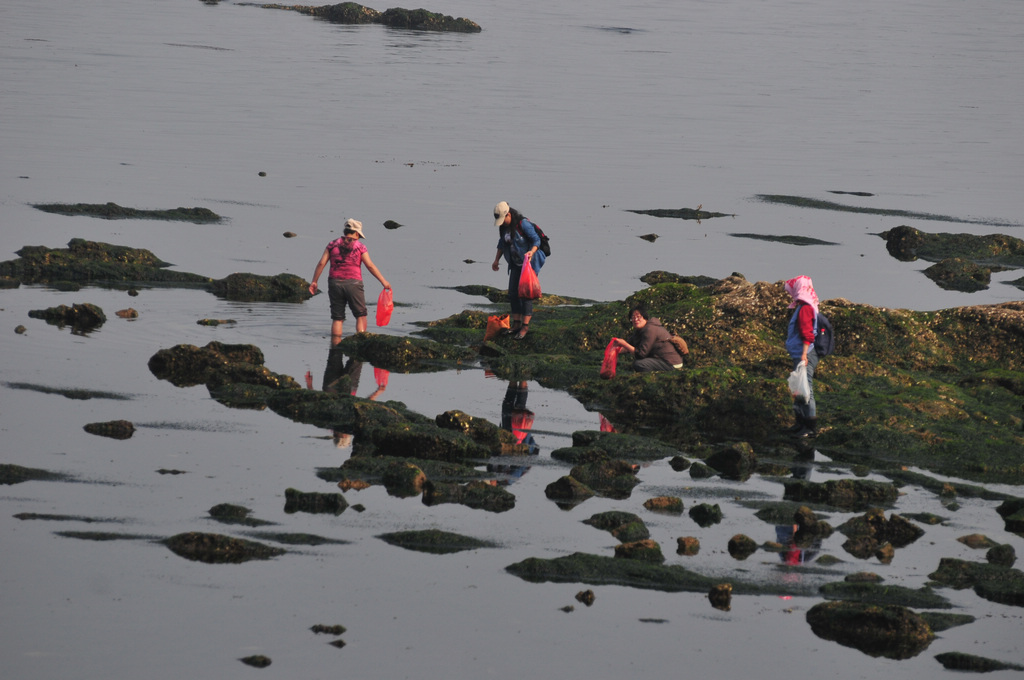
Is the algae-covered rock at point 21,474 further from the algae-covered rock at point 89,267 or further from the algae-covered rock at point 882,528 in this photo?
the algae-covered rock at point 89,267

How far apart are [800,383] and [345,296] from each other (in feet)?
28.0

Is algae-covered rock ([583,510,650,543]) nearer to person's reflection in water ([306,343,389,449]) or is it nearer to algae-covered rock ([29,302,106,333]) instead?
person's reflection in water ([306,343,389,449])

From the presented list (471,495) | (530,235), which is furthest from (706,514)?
(530,235)

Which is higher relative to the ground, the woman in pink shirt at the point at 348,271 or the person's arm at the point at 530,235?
the person's arm at the point at 530,235

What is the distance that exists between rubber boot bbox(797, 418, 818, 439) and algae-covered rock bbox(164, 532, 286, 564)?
8763 mm

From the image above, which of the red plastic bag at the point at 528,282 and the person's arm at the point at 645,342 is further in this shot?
the red plastic bag at the point at 528,282

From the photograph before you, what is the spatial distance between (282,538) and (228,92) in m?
63.9

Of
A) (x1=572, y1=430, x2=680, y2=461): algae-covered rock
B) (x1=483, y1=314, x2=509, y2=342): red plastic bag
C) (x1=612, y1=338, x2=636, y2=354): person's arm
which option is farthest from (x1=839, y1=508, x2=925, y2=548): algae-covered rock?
(x1=483, y1=314, x2=509, y2=342): red plastic bag

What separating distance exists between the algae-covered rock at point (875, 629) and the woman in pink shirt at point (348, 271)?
12130 millimetres

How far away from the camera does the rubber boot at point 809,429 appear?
1914 centimetres

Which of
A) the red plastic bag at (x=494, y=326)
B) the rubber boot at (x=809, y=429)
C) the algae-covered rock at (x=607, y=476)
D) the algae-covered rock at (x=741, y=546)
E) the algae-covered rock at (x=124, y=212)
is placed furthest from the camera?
the algae-covered rock at (x=124, y=212)

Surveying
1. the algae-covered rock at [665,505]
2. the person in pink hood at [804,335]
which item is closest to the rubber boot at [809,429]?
the person in pink hood at [804,335]

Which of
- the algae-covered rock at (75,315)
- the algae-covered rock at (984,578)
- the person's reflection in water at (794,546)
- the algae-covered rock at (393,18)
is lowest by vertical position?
the algae-covered rock at (75,315)

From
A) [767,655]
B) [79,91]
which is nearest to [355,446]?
[767,655]
